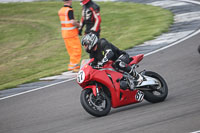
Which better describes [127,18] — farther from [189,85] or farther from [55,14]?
[189,85]

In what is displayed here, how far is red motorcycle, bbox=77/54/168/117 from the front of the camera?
288 inches

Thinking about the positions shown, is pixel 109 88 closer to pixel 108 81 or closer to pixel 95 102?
pixel 108 81

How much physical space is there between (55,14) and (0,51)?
20.6 ft

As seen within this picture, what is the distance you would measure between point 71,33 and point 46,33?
23.3ft

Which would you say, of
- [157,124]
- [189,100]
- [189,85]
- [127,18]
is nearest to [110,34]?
[127,18]

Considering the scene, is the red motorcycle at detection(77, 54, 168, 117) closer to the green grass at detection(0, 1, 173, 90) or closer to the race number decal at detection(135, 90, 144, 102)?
the race number decal at detection(135, 90, 144, 102)

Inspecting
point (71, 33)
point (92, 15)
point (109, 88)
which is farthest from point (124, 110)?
point (71, 33)

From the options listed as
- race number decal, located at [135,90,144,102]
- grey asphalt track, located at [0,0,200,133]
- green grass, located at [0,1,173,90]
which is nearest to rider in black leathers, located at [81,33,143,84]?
race number decal, located at [135,90,144,102]

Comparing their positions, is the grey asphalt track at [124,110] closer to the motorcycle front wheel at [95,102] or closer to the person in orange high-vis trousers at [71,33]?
the motorcycle front wheel at [95,102]

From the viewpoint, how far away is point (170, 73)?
10.0 metres

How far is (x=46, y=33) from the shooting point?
19.0m

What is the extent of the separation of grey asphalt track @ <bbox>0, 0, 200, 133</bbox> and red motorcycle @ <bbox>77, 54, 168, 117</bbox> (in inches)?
6.7

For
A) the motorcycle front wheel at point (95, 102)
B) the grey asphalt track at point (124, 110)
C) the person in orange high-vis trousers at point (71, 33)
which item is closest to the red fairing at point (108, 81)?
the motorcycle front wheel at point (95, 102)

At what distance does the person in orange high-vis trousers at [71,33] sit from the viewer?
11.9 meters
